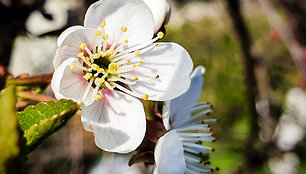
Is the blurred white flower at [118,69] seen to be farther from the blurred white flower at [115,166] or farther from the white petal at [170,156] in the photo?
the blurred white flower at [115,166]

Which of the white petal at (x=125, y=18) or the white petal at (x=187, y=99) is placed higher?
the white petal at (x=125, y=18)

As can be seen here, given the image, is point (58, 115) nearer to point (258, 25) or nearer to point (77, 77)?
point (77, 77)

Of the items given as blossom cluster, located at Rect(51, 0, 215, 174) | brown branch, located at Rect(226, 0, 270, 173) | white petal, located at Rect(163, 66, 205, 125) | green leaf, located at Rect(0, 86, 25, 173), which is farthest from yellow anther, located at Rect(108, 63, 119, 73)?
brown branch, located at Rect(226, 0, 270, 173)

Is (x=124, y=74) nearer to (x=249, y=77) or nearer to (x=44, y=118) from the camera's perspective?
(x=44, y=118)

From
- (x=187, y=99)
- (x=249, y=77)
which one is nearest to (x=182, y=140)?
(x=187, y=99)

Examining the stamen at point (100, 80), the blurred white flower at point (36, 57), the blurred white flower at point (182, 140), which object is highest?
the stamen at point (100, 80)

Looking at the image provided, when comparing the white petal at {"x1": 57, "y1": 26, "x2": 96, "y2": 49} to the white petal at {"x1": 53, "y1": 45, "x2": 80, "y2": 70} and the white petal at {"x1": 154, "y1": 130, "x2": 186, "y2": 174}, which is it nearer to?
the white petal at {"x1": 53, "y1": 45, "x2": 80, "y2": 70}

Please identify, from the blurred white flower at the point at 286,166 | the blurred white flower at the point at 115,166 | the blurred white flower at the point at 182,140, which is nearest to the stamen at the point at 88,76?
the blurred white flower at the point at 182,140
